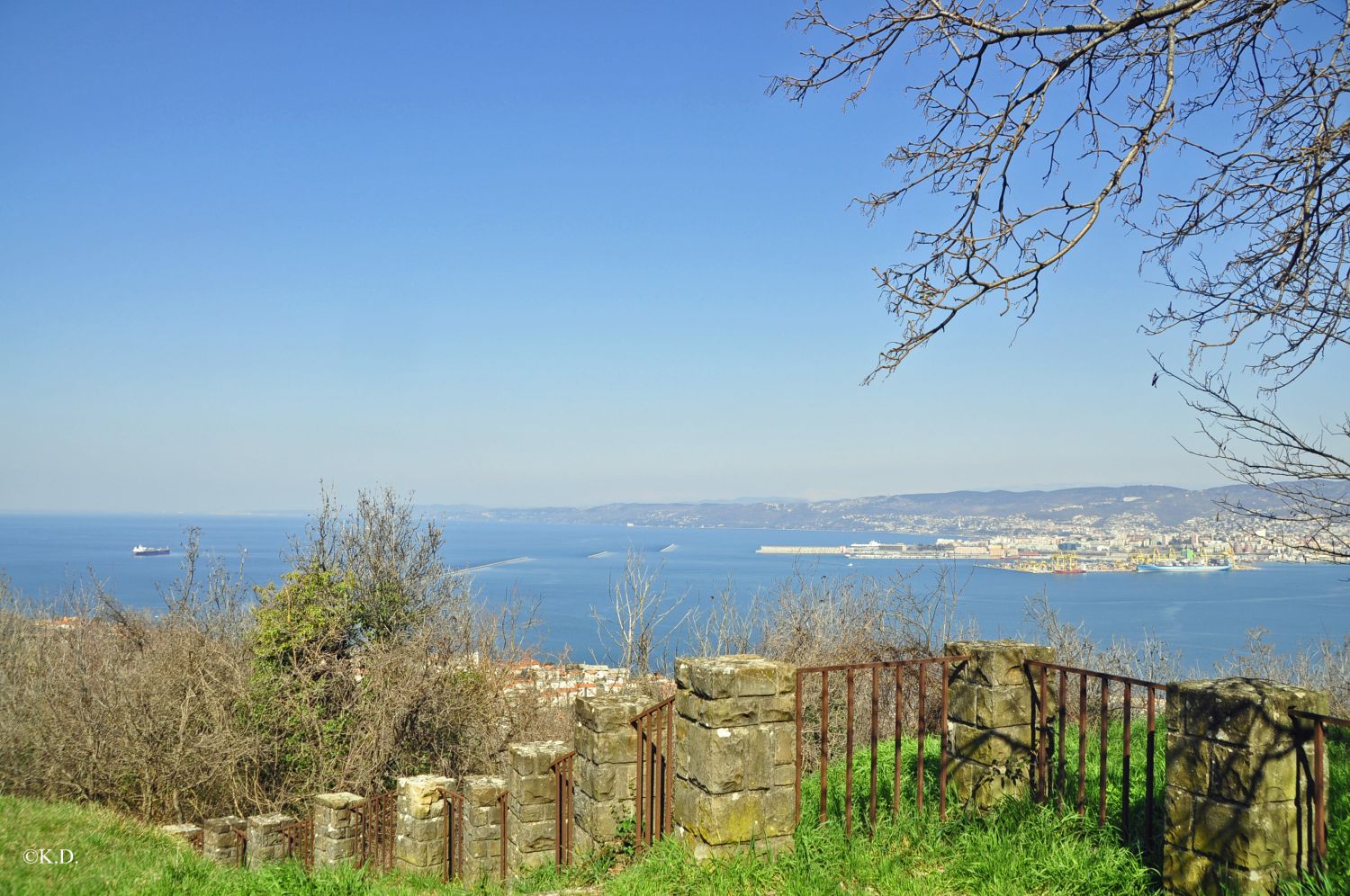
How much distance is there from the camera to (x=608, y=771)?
804 cm

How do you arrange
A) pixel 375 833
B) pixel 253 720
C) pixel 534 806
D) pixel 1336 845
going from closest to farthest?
pixel 1336 845 < pixel 534 806 < pixel 375 833 < pixel 253 720

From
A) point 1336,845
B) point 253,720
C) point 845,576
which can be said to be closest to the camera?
point 1336,845

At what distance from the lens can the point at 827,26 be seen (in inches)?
250

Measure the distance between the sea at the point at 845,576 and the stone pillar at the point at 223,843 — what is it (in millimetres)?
9891

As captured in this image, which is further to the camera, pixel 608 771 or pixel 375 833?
pixel 375 833

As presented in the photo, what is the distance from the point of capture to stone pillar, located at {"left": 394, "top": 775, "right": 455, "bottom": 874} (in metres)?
10.7

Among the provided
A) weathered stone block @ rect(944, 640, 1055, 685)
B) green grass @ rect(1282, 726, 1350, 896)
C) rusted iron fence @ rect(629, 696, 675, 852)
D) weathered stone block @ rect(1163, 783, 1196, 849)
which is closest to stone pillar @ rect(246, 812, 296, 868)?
rusted iron fence @ rect(629, 696, 675, 852)

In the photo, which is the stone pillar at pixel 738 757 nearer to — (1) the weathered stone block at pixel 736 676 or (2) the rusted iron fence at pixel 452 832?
(1) the weathered stone block at pixel 736 676

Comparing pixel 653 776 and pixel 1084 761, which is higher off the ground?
pixel 1084 761

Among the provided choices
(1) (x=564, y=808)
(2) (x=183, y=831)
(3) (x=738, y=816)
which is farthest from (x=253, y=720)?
(3) (x=738, y=816)

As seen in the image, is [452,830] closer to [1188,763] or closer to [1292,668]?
[1188,763]

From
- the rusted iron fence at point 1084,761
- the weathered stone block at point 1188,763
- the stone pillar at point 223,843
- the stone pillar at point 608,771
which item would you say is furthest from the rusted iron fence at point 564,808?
the stone pillar at point 223,843

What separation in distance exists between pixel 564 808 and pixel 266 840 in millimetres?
6699

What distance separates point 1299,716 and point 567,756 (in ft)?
20.4
